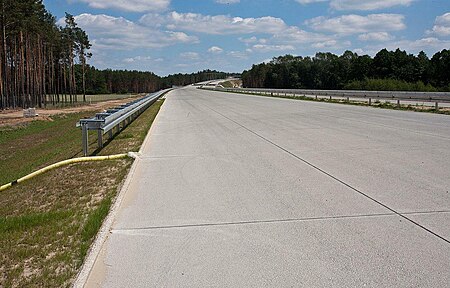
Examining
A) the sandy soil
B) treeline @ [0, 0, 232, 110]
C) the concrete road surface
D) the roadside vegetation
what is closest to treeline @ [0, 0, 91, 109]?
treeline @ [0, 0, 232, 110]

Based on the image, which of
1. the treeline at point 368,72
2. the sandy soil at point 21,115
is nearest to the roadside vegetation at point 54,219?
the sandy soil at point 21,115

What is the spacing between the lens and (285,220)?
18.8 ft

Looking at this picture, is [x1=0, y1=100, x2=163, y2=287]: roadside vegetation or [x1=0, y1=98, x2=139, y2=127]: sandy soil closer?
[x1=0, y1=100, x2=163, y2=287]: roadside vegetation

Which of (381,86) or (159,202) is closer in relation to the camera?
(159,202)

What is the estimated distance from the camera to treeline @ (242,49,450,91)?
64.2 meters

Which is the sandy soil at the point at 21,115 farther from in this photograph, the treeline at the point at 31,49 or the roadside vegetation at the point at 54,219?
the roadside vegetation at the point at 54,219

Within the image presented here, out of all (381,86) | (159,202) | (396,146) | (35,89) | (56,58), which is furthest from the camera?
(56,58)

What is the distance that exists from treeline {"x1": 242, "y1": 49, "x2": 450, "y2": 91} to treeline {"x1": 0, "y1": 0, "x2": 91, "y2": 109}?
45.0 metres

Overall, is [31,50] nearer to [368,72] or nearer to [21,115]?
[21,115]

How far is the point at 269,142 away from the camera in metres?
12.9

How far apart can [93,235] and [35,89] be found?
6803 cm

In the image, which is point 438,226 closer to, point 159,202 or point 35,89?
point 159,202

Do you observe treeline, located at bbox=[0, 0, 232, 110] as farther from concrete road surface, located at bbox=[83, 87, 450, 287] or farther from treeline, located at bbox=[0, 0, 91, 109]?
concrete road surface, located at bbox=[83, 87, 450, 287]

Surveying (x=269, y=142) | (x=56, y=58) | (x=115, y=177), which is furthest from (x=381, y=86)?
(x=56, y=58)
